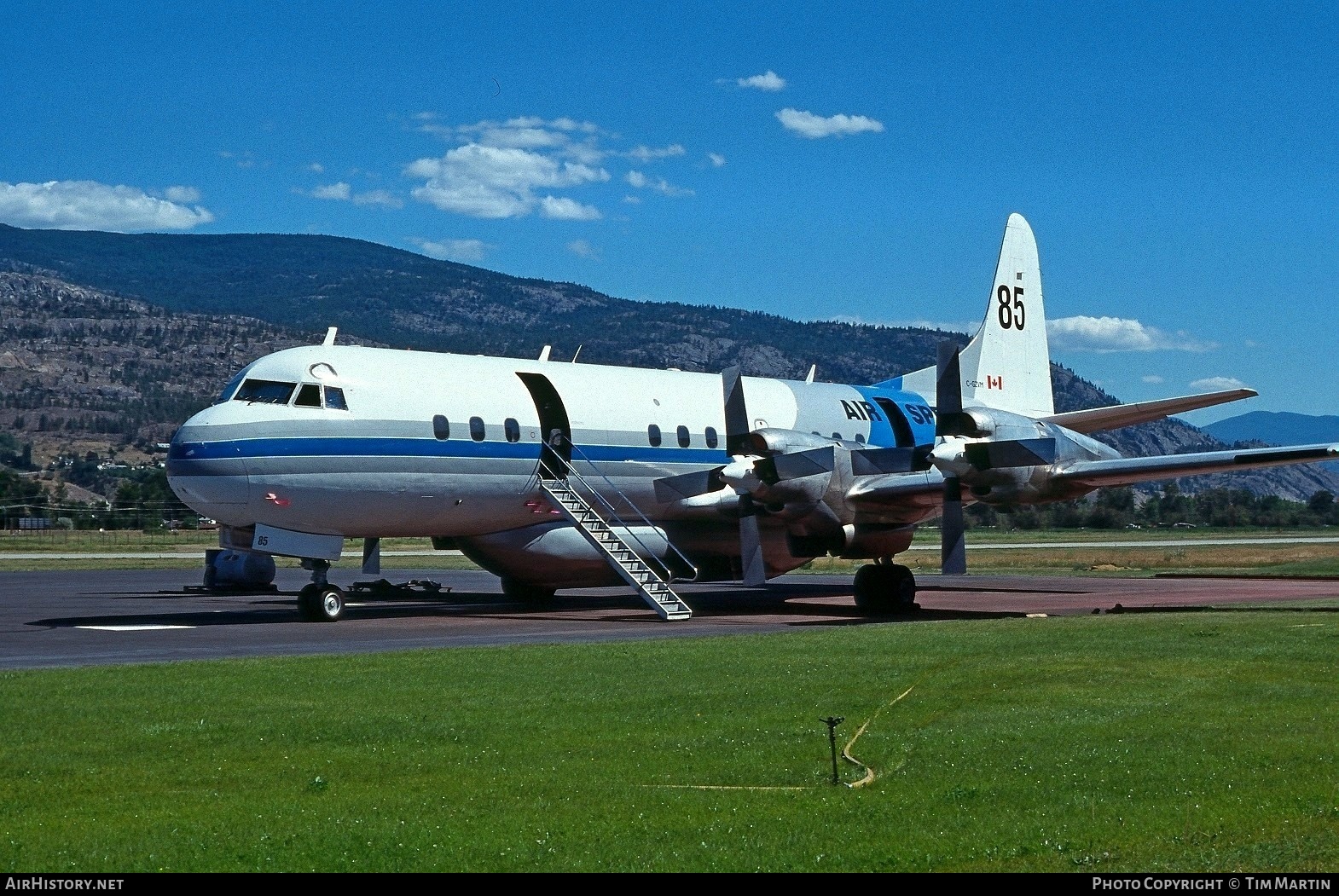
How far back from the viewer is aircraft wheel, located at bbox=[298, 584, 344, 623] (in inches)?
987

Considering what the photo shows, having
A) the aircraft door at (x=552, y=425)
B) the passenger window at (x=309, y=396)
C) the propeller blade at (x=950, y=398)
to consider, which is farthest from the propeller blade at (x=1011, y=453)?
the passenger window at (x=309, y=396)

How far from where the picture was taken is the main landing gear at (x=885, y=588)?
29516 mm

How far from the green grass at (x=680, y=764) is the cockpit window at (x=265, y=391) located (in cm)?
808

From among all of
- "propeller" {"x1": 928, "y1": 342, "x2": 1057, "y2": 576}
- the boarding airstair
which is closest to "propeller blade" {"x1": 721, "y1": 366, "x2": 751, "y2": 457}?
the boarding airstair

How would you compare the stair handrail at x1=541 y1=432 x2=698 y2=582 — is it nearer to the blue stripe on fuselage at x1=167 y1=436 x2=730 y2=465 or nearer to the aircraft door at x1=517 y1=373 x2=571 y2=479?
the aircraft door at x1=517 y1=373 x2=571 y2=479

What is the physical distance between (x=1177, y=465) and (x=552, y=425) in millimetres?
11493

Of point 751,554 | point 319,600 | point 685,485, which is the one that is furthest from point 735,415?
point 319,600

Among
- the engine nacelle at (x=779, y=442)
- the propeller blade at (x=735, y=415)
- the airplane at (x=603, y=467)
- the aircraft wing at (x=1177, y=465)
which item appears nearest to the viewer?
the airplane at (x=603, y=467)

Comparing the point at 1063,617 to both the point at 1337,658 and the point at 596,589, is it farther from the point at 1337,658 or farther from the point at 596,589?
the point at 596,589

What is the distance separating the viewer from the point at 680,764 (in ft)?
34.7

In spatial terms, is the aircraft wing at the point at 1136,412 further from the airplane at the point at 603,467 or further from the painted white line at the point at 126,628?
the painted white line at the point at 126,628

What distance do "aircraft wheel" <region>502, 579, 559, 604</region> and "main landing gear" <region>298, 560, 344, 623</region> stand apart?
233 inches

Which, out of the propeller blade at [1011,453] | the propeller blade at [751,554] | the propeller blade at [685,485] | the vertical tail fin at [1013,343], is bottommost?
the propeller blade at [751,554]

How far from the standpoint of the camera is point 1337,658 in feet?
53.5
